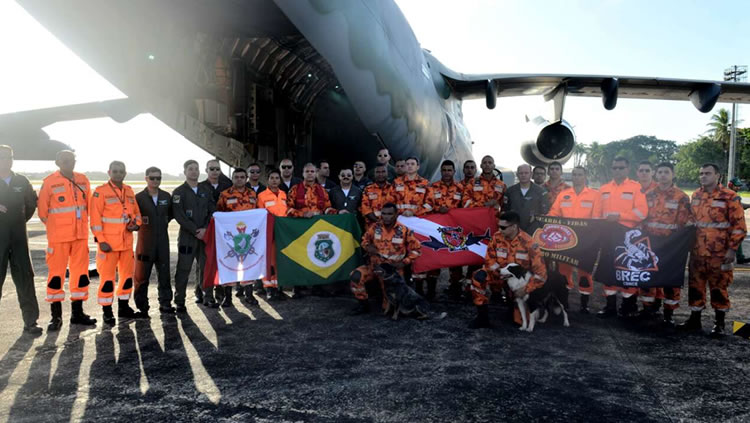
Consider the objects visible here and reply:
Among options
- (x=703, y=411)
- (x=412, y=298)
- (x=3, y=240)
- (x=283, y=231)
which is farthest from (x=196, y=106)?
(x=703, y=411)

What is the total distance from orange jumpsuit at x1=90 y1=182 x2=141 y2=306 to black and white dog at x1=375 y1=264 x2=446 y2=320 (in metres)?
3.07

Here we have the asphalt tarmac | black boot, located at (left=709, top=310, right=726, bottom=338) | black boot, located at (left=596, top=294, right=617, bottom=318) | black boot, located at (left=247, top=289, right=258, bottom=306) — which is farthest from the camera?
black boot, located at (left=247, top=289, right=258, bottom=306)

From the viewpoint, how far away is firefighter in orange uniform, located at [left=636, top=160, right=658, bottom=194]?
5.39 m

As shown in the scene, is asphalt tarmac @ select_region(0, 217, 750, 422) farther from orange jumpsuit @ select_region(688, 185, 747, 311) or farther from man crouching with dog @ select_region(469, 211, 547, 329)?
orange jumpsuit @ select_region(688, 185, 747, 311)

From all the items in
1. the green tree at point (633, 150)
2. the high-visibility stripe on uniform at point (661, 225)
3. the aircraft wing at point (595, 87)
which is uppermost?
the green tree at point (633, 150)

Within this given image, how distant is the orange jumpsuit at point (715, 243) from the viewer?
14.8ft

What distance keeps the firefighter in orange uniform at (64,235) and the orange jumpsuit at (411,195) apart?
3977 mm

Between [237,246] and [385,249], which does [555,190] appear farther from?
[237,246]

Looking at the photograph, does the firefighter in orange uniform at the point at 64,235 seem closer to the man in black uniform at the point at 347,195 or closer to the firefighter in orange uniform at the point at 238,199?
the firefighter in orange uniform at the point at 238,199

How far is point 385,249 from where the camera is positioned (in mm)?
5406

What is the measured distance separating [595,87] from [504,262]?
7300 millimetres

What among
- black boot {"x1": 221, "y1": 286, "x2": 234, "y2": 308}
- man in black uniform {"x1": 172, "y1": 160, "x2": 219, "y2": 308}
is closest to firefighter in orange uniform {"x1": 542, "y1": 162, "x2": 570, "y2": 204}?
black boot {"x1": 221, "y1": 286, "x2": 234, "y2": 308}

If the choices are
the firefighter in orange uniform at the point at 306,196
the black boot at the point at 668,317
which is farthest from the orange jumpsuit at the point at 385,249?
the black boot at the point at 668,317

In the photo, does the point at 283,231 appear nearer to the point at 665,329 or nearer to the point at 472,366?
the point at 472,366
